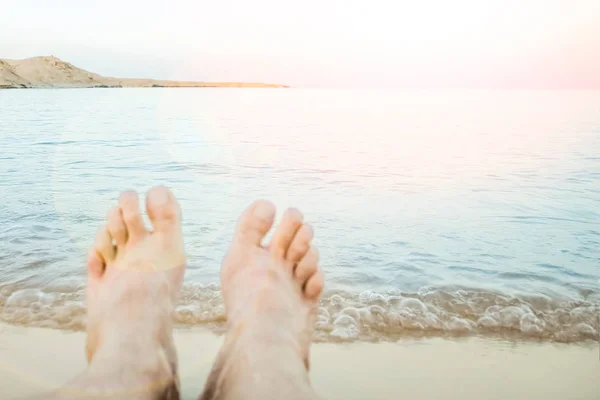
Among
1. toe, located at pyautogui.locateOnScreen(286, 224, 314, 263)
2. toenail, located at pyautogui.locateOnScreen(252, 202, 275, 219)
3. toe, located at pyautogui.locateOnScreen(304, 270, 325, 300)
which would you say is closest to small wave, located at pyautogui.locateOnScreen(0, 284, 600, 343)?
toe, located at pyautogui.locateOnScreen(304, 270, 325, 300)

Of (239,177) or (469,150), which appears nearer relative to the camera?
(239,177)

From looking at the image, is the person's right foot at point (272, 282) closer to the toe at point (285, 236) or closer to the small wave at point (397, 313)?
the toe at point (285, 236)

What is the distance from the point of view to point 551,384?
72.4 inches

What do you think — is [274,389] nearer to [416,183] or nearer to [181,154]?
[416,183]

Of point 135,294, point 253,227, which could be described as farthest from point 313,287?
point 135,294

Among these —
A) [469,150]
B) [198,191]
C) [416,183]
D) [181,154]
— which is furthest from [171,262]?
[469,150]

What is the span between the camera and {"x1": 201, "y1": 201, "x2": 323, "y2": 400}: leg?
142 cm

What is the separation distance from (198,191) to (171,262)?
3141 mm

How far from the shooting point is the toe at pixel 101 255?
2.18 meters

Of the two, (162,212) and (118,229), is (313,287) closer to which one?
(162,212)

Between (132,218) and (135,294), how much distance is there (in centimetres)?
42

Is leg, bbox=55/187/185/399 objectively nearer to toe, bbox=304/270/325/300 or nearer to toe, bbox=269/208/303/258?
toe, bbox=269/208/303/258

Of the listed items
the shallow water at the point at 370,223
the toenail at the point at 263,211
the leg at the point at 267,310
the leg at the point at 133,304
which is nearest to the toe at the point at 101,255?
the leg at the point at 133,304

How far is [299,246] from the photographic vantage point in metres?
2.21
